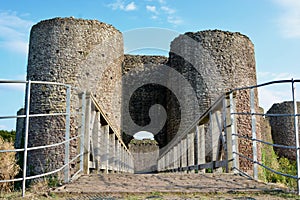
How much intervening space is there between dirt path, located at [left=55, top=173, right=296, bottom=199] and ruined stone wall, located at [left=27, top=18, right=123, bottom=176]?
9.55 m

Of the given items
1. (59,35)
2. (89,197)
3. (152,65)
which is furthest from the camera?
(152,65)

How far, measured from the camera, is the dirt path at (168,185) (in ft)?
8.57

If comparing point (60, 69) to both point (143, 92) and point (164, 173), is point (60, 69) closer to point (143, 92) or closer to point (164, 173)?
point (143, 92)

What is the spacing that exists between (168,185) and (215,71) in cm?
1125

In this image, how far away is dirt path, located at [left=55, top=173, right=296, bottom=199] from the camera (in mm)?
2613

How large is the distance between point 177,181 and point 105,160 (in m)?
2.58

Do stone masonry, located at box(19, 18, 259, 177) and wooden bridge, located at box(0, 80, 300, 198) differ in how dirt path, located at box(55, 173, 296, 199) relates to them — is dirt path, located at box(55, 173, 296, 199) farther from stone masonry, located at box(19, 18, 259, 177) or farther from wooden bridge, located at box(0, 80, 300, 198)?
stone masonry, located at box(19, 18, 259, 177)

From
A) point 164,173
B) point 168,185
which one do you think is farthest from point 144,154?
point 168,185

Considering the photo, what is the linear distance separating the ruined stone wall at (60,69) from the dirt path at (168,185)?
31.3 ft

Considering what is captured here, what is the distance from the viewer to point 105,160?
5.56 metres

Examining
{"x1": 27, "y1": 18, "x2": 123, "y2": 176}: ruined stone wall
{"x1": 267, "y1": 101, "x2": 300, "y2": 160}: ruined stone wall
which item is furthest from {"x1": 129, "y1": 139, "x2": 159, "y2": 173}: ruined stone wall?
{"x1": 27, "y1": 18, "x2": 123, "y2": 176}: ruined stone wall

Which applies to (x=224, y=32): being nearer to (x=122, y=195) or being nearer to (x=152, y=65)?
(x=152, y=65)

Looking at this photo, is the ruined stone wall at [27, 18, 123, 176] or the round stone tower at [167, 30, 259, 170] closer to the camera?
the ruined stone wall at [27, 18, 123, 176]

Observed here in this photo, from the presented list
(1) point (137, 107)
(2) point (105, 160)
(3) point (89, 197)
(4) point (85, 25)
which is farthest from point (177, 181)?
(1) point (137, 107)
